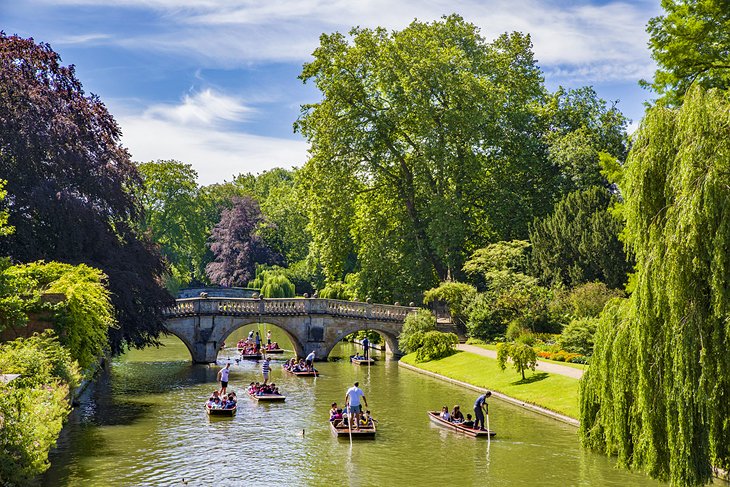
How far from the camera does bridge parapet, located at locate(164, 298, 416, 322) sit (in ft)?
174

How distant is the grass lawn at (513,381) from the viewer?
111 ft

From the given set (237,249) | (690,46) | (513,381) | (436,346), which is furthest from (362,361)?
(237,249)

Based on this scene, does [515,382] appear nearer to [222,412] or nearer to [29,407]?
[222,412]

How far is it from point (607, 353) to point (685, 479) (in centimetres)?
436

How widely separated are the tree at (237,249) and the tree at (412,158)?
5120 cm

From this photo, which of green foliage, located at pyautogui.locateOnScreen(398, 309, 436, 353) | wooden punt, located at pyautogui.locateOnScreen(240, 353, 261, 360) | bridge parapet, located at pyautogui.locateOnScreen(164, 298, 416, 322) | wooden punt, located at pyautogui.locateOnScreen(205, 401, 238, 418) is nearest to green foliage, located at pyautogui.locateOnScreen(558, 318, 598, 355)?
green foliage, located at pyautogui.locateOnScreen(398, 309, 436, 353)

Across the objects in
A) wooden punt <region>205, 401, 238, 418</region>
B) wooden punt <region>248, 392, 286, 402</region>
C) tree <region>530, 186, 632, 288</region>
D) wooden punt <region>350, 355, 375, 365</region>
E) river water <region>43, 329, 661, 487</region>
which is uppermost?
tree <region>530, 186, 632, 288</region>

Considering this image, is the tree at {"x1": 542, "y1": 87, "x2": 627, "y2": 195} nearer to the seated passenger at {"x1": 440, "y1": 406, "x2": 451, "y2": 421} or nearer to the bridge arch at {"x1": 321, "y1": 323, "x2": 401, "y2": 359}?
the bridge arch at {"x1": 321, "y1": 323, "x2": 401, "y2": 359}

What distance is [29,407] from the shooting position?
19891mm

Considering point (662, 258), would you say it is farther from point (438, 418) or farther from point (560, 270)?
point (560, 270)

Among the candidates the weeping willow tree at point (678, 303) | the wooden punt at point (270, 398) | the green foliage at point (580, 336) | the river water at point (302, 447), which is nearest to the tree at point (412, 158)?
the green foliage at point (580, 336)

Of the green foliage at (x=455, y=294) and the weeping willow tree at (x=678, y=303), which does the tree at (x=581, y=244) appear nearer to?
the green foliage at (x=455, y=294)

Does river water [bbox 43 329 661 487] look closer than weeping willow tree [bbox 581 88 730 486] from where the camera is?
No

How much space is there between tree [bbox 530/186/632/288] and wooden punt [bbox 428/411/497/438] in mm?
23511
